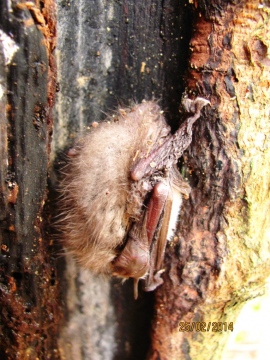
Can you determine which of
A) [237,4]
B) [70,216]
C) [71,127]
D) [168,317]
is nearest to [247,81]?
[237,4]

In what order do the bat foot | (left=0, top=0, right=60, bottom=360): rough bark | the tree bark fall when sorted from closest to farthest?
(left=0, top=0, right=60, bottom=360): rough bark < the tree bark < the bat foot

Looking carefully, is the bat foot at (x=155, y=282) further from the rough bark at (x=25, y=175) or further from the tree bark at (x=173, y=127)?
the rough bark at (x=25, y=175)

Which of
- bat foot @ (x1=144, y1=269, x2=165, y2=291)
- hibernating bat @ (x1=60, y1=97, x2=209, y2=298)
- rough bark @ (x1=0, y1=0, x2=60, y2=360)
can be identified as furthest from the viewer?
bat foot @ (x1=144, y1=269, x2=165, y2=291)

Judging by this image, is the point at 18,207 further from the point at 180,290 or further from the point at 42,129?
the point at 180,290
